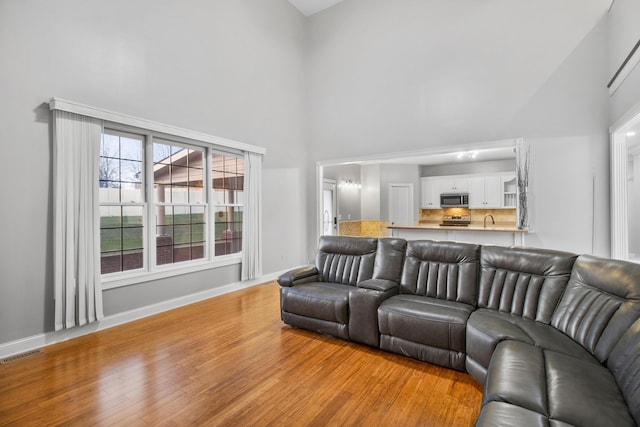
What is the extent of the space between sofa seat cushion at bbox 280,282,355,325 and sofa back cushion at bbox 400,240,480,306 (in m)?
0.67

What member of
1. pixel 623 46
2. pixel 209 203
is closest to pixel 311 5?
pixel 209 203

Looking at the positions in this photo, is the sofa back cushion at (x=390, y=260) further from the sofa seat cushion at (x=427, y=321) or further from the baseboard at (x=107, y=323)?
the baseboard at (x=107, y=323)

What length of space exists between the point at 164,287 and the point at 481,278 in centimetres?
388

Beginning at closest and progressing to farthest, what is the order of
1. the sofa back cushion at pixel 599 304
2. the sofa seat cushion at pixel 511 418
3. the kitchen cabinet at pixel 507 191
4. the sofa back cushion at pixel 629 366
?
the sofa seat cushion at pixel 511 418
the sofa back cushion at pixel 629 366
the sofa back cushion at pixel 599 304
the kitchen cabinet at pixel 507 191

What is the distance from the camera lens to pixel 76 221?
326 centimetres

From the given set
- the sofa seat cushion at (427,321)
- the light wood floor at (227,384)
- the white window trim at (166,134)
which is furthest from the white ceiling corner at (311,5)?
the light wood floor at (227,384)

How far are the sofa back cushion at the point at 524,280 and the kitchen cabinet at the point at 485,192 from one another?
6.41 metres

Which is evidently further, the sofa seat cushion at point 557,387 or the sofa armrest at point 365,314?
the sofa armrest at point 365,314

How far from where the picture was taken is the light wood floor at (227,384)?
2025 millimetres

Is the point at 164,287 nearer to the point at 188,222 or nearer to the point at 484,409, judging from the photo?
the point at 188,222

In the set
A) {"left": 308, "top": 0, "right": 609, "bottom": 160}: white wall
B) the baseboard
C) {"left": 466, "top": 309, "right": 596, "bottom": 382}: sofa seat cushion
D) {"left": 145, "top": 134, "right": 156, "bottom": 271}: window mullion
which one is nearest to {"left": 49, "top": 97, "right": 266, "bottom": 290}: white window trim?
{"left": 145, "top": 134, "right": 156, "bottom": 271}: window mullion

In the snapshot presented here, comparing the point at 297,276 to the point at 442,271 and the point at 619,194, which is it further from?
the point at 619,194

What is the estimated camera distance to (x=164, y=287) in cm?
421

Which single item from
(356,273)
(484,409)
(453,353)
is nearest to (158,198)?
(356,273)
